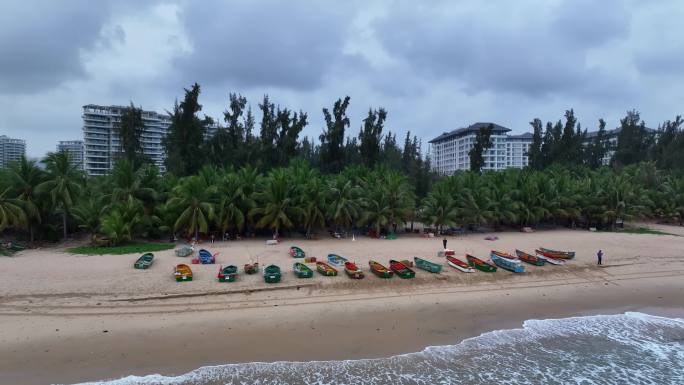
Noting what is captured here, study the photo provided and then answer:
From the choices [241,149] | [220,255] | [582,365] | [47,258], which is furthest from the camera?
[241,149]

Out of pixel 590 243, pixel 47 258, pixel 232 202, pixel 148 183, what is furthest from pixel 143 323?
pixel 590 243

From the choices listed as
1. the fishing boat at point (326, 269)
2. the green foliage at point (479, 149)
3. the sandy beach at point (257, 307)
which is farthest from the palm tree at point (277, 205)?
the green foliage at point (479, 149)

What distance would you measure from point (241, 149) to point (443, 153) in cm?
11781

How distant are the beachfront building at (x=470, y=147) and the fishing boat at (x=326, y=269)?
11469 cm

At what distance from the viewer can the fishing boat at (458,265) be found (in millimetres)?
23188

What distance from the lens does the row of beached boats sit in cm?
2049

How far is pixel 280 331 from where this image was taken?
15.4 metres

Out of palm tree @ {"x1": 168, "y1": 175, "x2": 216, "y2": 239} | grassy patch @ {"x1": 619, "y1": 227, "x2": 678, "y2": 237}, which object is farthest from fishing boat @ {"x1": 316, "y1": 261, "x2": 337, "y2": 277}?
grassy patch @ {"x1": 619, "y1": 227, "x2": 678, "y2": 237}

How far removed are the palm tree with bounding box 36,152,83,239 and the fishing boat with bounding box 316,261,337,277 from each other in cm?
2037

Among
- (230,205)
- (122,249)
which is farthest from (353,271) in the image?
(122,249)

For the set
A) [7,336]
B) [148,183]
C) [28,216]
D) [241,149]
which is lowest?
[7,336]

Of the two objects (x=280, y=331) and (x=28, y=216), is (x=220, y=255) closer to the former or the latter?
(x=280, y=331)

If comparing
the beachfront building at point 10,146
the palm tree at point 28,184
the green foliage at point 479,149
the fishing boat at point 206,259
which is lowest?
the fishing boat at point 206,259

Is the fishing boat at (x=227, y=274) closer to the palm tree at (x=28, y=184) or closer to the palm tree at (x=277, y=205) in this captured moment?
the palm tree at (x=277, y=205)
